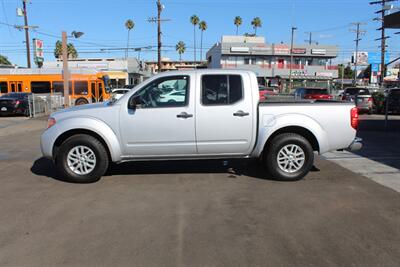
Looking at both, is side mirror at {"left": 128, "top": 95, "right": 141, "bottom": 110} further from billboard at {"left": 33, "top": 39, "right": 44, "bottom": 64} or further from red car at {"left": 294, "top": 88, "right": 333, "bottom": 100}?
billboard at {"left": 33, "top": 39, "right": 44, "bottom": 64}

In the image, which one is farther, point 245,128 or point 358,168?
point 358,168

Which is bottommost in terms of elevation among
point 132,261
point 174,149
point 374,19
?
point 132,261

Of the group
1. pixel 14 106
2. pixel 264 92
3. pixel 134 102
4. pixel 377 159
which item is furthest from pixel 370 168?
pixel 264 92

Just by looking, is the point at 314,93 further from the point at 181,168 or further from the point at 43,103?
the point at 181,168

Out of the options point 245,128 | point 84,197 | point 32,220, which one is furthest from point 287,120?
point 32,220

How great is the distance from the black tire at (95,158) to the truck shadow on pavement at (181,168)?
388 millimetres

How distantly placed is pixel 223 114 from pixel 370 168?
130 inches

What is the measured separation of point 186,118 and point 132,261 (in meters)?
3.06

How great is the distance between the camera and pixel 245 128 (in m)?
6.52

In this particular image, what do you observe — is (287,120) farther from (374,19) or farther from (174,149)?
(374,19)

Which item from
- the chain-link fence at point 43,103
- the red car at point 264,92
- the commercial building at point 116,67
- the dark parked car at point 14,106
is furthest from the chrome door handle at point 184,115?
the commercial building at point 116,67

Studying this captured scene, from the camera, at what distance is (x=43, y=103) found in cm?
2288

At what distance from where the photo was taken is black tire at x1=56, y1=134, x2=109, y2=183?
6.49 metres

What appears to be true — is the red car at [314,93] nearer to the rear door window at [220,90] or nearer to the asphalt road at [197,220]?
the asphalt road at [197,220]
